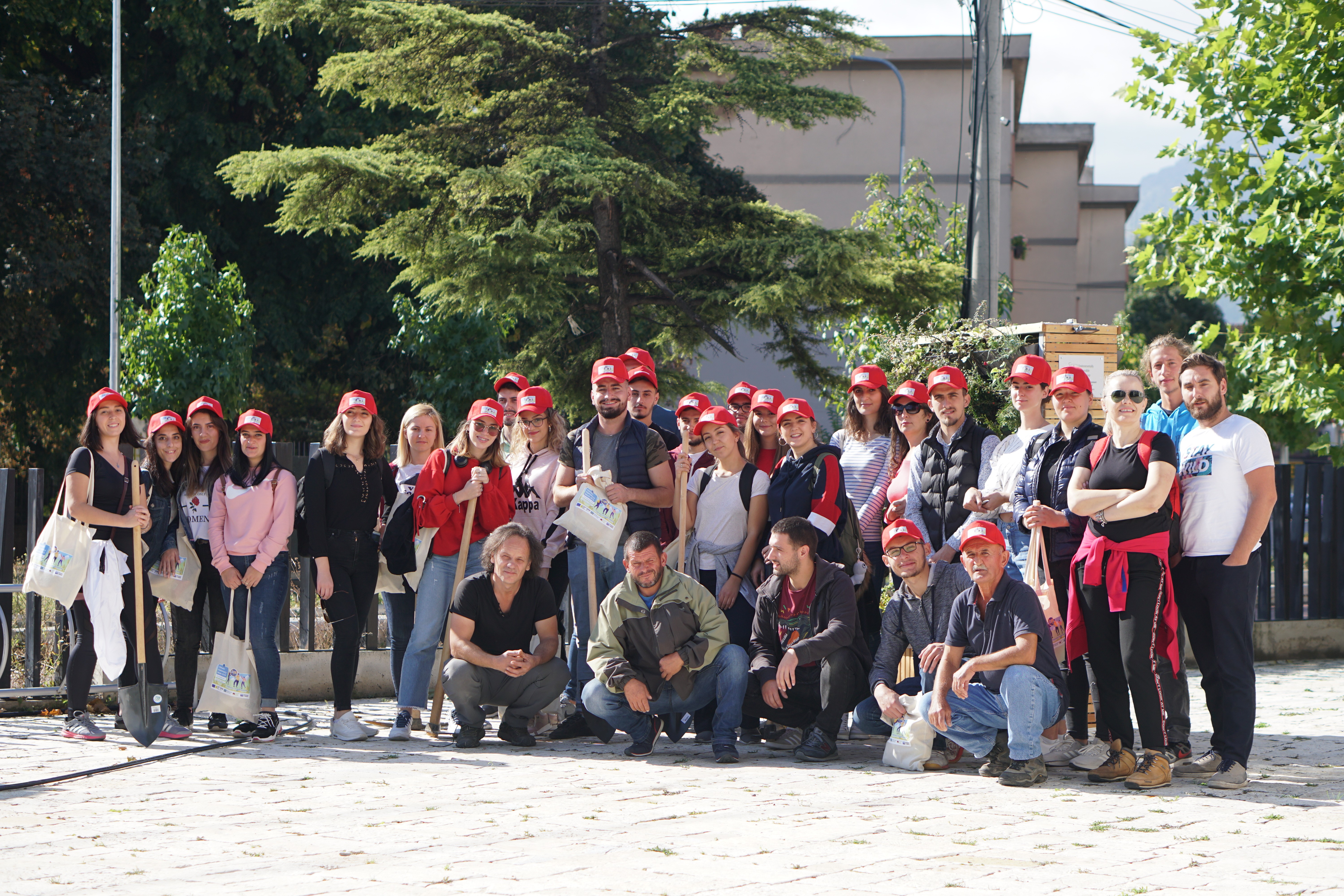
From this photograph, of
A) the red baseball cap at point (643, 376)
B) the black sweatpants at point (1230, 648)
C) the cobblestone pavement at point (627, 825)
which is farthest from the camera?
the red baseball cap at point (643, 376)

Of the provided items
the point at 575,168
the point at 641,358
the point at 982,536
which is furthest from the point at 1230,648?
the point at 575,168

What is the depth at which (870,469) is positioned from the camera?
7.32 meters

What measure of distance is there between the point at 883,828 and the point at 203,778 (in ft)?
10.6

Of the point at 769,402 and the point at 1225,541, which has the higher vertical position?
the point at 769,402

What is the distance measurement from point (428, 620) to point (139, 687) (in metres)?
1.60

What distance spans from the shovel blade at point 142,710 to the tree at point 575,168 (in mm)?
9471

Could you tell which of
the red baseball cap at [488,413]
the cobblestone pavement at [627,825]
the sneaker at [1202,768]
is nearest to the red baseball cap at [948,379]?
the cobblestone pavement at [627,825]

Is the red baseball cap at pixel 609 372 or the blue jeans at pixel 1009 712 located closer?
the blue jeans at pixel 1009 712

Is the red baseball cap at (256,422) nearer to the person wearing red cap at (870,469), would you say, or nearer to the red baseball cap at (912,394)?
the person wearing red cap at (870,469)

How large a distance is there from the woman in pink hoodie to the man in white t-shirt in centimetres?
484

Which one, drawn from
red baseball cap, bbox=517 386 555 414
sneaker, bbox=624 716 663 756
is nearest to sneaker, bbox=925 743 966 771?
sneaker, bbox=624 716 663 756

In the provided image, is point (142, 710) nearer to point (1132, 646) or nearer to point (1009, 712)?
point (1009, 712)

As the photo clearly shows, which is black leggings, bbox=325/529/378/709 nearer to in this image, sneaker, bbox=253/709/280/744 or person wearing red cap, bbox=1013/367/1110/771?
sneaker, bbox=253/709/280/744

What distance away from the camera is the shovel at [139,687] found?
7027 mm
